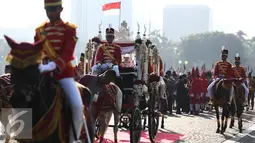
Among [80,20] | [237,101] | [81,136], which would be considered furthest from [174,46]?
[81,136]

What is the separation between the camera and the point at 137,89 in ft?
41.4

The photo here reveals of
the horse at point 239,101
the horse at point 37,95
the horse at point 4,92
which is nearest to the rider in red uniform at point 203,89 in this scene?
the horse at point 239,101

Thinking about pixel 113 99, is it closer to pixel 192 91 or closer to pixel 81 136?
pixel 81 136

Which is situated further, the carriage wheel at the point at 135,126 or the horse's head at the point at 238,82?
the horse's head at the point at 238,82

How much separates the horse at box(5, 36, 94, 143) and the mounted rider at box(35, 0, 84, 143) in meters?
0.10

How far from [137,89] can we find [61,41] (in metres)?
6.68

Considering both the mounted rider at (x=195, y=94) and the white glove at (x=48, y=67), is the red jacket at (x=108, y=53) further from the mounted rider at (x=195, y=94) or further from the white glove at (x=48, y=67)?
the mounted rider at (x=195, y=94)

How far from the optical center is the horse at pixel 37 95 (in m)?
4.98

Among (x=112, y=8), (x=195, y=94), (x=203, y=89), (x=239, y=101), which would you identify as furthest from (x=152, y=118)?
(x=203, y=89)

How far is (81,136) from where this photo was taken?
258 inches

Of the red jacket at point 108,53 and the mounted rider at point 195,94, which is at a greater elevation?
the red jacket at point 108,53

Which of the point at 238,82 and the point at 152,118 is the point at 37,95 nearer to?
the point at 152,118

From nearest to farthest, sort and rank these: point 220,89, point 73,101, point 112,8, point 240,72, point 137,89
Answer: point 73,101
point 137,89
point 220,89
point 240,72
point 112,8

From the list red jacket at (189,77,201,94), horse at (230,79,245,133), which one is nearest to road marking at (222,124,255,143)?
horse at (230,79,245,133)
